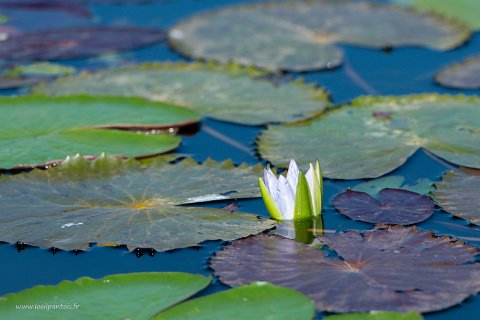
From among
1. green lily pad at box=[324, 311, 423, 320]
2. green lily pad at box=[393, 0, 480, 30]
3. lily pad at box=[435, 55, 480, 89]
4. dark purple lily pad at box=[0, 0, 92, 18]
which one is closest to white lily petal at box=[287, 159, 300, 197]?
green lily pad at box=[324, 311, 423, 320]

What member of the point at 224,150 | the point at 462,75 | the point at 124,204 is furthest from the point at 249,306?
the point at 462,75

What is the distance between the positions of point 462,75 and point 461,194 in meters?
1.56

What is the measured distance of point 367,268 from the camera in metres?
2.28

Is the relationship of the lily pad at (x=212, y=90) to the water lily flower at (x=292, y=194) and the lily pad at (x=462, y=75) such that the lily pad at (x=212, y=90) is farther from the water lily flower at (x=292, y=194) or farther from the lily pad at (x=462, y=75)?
the water lily flower at (x=292, y=194)

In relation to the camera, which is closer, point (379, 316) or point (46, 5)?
point (379, 316)

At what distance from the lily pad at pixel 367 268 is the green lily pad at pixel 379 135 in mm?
617

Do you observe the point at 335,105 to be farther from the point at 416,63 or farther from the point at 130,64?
the point at 130,64

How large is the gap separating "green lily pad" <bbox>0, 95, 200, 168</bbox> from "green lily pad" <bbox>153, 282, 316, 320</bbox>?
4.09 ft

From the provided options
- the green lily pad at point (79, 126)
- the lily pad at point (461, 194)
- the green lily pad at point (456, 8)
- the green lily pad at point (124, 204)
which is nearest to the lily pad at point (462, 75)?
the green lily pad at point (456, 8)

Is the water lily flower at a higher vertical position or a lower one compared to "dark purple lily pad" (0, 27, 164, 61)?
lower

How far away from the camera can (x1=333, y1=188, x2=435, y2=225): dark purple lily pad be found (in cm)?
268

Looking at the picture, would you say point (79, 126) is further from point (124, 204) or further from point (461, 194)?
point (461, 194)

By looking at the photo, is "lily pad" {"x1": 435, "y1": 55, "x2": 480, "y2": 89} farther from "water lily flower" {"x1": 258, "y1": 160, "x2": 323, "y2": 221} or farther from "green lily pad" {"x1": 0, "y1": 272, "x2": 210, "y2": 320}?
"green lily pad" {"x1": 0, "y1": 272, "x2": 210, "y2": 320}

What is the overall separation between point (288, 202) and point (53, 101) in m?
1.52
